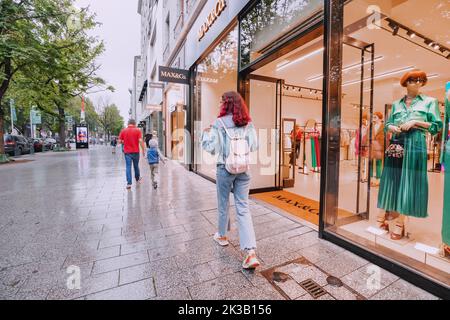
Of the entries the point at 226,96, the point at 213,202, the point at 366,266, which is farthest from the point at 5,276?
the point at 366,266

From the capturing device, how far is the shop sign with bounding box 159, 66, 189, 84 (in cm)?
844

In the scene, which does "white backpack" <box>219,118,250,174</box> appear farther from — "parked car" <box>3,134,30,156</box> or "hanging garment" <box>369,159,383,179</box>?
"parked car" <box>3,134,30,156</box>

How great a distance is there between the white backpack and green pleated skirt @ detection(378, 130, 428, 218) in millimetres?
2095

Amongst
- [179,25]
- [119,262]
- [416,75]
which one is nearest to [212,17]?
[179,25]

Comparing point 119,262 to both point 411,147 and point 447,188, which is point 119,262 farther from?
point 411,147

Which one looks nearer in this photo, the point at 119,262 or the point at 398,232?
the point at 119,262

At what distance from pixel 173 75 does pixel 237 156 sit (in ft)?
24.8

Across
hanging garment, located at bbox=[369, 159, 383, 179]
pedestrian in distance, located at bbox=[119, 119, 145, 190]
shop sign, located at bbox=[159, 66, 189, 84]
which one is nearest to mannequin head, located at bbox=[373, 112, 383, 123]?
hanging garment, located at bbox=[369, 159, 383, 179]

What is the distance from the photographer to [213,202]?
4.93 m

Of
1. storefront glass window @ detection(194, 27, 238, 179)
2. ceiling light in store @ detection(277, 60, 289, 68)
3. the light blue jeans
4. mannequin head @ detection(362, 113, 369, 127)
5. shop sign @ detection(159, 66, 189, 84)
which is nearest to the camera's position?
the light blue jeans

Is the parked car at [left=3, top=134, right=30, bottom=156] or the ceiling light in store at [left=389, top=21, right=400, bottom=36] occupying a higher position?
the ceiling light in store at [left=389, top=21, right=400, bottom=36]

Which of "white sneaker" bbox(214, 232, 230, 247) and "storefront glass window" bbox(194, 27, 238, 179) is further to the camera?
"storefront glass window" bbox(194, 27, 238, 179)

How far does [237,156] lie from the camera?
2.39 m
